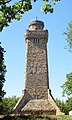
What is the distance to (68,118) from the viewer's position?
3875cm

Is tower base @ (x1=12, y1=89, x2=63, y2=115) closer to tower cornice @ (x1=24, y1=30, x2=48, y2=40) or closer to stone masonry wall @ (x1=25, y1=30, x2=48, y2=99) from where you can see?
stone masonry wall @ (x1=25, y1=30, x2=48, y2=99)

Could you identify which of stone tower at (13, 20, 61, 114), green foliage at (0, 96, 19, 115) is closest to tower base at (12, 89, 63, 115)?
stone tower at (13, 20, 61, 114)

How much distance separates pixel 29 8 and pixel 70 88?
36636 mm

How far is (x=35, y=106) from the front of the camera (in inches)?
→ 2486

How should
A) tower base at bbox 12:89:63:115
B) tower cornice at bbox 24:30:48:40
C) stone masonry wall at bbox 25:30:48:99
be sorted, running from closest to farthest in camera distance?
tower base at bbox 12:89:63:115
stone masonry wall at bbox 25:30:48:99
tower cornice at bbox 24:30:48:40

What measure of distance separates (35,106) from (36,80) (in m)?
5.93

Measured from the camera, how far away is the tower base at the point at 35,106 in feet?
204

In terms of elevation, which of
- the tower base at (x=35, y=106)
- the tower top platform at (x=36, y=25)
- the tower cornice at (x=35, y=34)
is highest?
the tower top platform at (x=36, y=25)

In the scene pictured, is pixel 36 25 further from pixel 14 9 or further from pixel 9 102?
pixel 14 9

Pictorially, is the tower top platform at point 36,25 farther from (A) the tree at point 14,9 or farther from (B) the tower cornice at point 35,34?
(A) the tree at point 14,9

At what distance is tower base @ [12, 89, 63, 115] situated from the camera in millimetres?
62312

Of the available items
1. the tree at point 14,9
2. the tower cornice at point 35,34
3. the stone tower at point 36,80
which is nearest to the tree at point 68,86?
the stone tower at point 36,80

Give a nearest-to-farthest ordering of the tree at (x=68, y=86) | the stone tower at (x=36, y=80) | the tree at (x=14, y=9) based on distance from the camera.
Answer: the tree at (x=14, y=9) < the tree at (x=68, y=86) < the stone tower at (x=36, y=80)

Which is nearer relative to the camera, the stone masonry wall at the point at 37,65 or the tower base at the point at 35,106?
the tower base at the point at 35,106
